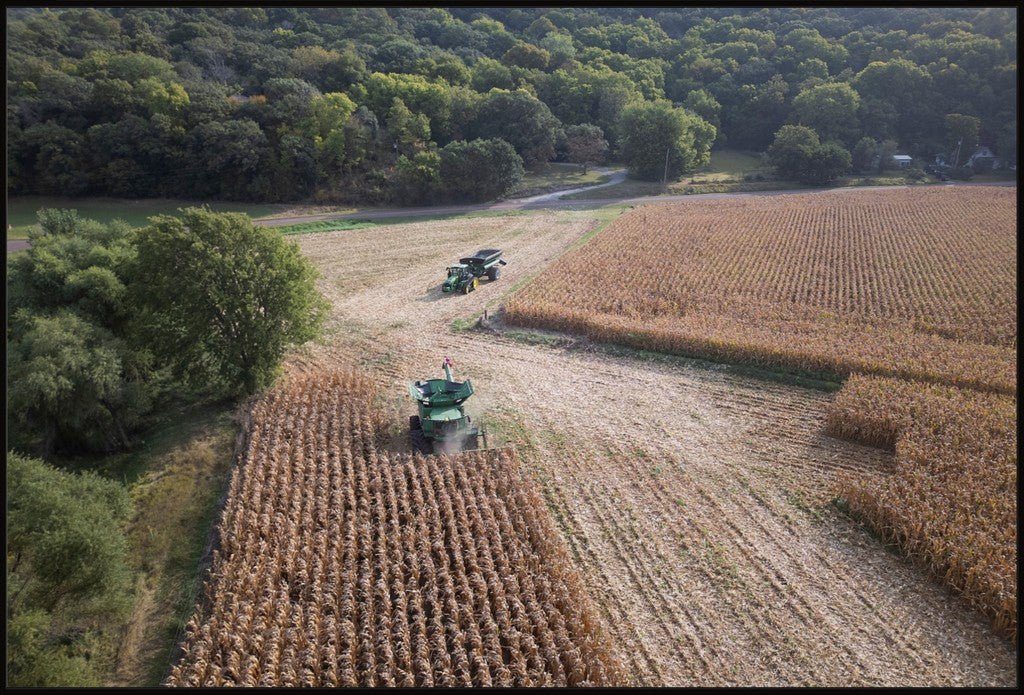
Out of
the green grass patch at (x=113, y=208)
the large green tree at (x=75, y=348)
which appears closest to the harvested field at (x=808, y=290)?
the large green tree at (x=75, y=348)

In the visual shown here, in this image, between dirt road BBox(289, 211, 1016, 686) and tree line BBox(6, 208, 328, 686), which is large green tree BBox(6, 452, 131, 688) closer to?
tree line BBox(6, 208, 328, 686)

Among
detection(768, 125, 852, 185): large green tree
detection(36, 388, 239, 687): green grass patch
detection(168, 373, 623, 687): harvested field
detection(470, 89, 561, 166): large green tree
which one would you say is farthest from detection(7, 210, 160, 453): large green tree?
detection(768, 125, 852, 185): large green tree

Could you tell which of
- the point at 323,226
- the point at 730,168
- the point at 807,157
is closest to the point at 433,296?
the point at 323,226

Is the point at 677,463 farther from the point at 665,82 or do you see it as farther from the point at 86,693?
the point at 665,82

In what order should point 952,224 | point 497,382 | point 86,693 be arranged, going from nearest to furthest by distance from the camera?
1. point 86,693
2. point 497,382
3. point 952,224

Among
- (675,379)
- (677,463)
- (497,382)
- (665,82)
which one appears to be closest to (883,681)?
(677,463)
